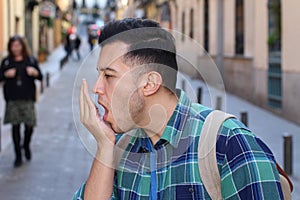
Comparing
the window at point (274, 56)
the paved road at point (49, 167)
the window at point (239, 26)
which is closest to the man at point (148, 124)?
the paved road at point (49, 167)

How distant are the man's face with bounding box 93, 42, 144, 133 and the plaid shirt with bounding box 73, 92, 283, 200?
0.11 meters

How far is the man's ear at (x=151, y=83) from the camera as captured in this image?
63.4 inches

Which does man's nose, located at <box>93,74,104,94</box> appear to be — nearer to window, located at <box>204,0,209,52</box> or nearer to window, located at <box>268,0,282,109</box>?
window, located at <box>268,0,282,109</box>

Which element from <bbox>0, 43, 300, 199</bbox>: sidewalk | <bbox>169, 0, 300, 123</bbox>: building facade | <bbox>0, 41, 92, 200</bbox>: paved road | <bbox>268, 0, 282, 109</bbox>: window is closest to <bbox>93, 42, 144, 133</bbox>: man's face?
<bbox>0, 41, 92, 200</bbox>: paved road

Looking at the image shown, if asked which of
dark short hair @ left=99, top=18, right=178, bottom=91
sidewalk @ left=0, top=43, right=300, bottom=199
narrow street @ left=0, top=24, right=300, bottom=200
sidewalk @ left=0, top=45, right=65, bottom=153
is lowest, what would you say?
sidewalk @ left=0, top=43, right=300, bottom=199

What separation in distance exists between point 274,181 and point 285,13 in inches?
434

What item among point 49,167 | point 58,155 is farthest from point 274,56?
point 49,167

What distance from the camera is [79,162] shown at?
7590 millimetres

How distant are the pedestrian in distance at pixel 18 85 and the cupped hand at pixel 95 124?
551cm

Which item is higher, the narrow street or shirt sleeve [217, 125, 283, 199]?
shirt sleeve [217, 125, 283, 199]

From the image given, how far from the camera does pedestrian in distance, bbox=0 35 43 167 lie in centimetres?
702

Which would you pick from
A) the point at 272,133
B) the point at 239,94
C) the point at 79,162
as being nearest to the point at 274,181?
the point at 79,162

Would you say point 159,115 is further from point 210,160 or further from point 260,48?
point 260,48

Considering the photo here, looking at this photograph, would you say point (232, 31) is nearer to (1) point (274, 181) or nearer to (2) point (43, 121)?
(2) point (43, 121)
